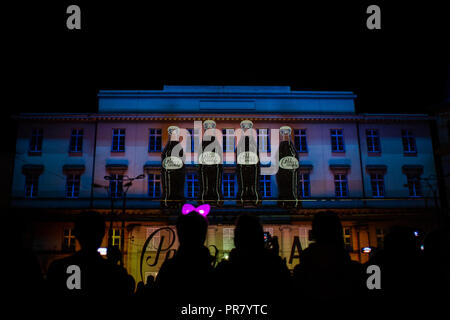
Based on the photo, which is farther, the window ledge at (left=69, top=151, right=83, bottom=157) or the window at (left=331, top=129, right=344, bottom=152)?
the window at (left=331, top=129, right=344, bottom=152)

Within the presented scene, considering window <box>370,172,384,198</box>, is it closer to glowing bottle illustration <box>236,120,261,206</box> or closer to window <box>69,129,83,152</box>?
glowing bottle illustration <box>236,120,261,206</box>

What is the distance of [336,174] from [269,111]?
21.8ft

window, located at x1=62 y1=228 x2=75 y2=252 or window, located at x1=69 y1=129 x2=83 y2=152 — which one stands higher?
window, located at x1=69 y1=129 x2=83 y2=152

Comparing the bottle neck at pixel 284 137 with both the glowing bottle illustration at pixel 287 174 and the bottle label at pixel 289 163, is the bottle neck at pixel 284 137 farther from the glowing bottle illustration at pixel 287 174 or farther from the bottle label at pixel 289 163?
the bottle label at pixel 289 163

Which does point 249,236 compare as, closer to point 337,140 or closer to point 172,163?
point 172,163

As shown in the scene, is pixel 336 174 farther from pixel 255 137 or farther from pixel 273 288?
pixel 273 288

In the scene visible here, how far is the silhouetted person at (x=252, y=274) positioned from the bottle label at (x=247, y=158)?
814 inches

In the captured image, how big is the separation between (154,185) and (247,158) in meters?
6.72

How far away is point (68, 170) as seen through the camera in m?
25.2

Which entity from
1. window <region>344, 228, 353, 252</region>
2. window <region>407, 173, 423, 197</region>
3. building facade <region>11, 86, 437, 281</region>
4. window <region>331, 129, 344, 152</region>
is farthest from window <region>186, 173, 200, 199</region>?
window <region>407, 173, 423, 197</region>

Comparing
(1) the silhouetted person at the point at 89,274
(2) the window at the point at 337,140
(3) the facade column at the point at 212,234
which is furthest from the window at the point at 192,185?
(1) the silhouetted person at the point at 89,274

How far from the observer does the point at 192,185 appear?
2514 centimetres

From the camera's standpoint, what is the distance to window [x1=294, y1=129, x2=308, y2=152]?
86.1 ft

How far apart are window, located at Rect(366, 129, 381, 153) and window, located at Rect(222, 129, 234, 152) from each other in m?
10.0
